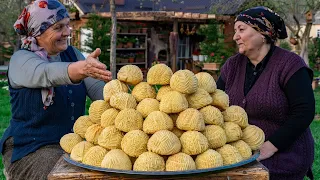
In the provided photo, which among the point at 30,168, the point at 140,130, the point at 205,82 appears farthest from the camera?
the point at 30,168

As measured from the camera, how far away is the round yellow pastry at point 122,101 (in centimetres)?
194

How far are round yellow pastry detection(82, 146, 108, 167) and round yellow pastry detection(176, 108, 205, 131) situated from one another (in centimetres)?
36

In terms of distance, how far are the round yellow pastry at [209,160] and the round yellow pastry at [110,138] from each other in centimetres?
36

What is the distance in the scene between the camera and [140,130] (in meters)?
1.85

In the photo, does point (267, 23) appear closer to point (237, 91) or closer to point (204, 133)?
point (237, 91)

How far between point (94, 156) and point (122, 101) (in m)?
0.29

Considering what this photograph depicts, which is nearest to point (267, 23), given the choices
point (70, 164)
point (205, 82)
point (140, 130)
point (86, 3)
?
point (205, 82)

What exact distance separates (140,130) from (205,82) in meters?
0.43

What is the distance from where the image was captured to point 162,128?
1.82m

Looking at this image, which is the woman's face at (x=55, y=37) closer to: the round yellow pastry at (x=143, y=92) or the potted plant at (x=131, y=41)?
the round yellow pastry at (x=143, y=92)

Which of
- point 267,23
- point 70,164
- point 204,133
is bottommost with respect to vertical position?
point 70,164

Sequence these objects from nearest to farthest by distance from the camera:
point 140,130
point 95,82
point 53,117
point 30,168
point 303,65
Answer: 1. point 140,130
2. point 30,168
3. point 53,117
4. point 303,65
5. point 95,82

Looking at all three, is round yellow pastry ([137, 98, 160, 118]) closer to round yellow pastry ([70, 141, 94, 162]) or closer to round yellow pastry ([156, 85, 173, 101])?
round yellow pastry ([156, 85, 173, 101])

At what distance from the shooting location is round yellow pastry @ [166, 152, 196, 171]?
170cm
